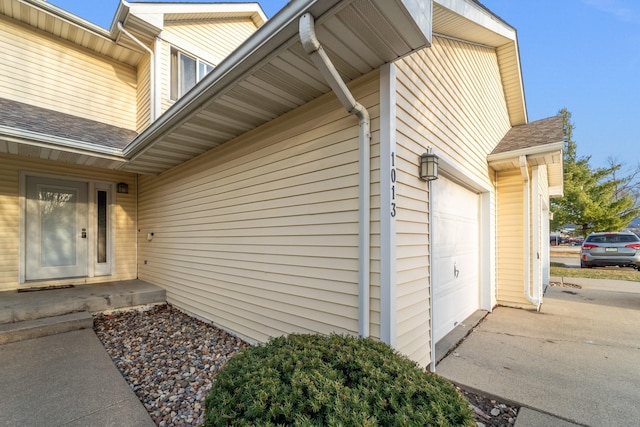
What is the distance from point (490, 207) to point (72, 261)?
8.24 m

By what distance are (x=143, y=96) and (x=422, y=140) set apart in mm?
6698

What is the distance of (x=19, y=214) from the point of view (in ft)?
17.4

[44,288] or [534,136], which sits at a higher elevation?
[534,136]

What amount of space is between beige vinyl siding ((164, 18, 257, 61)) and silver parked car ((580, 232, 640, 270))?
44.7ft

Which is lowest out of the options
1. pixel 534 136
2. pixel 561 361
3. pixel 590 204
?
pixel 561 361

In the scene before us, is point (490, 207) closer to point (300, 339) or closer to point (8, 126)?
point (300, 339)

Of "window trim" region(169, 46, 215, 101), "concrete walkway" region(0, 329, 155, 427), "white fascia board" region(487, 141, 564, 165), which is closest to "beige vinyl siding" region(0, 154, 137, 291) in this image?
"window trim" region(169, 46, 215, 101)

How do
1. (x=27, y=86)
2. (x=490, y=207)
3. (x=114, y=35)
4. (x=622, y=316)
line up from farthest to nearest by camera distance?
(x=114, y=35) < (x=27, y=86) < (x=490, y=207) < (x=622, y=316)

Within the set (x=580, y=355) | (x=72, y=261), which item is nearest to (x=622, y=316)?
(x=580, y=355)

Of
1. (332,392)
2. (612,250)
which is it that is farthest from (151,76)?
(612,250)

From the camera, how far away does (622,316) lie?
15.5 feet

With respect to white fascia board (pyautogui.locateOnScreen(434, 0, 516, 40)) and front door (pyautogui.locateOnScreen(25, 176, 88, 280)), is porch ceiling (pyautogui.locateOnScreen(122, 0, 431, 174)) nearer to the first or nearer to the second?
white fascia board (pyautogui.locateOnScreen(434, 0, 516, 40))

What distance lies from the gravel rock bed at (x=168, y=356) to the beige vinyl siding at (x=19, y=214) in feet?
6.45

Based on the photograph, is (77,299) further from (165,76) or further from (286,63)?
(286,63)
